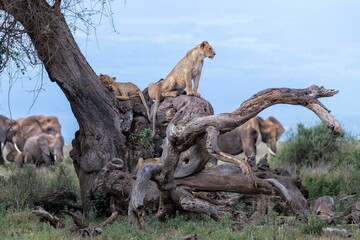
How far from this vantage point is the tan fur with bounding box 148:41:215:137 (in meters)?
13.5

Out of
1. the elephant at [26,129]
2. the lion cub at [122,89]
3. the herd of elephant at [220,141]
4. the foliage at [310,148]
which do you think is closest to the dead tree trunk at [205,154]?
the lion cub at [122,89]

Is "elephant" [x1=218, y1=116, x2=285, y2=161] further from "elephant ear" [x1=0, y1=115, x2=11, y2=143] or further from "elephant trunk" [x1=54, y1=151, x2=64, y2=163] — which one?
"elephant ear" [x1=0, y1=115, x2=11, y2=143]

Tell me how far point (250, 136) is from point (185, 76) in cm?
1252

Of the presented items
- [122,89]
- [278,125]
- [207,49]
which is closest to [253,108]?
[207,49]

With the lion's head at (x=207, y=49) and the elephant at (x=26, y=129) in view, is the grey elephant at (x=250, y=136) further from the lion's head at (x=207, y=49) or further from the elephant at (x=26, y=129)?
the lion's head at (x=207, y=49)

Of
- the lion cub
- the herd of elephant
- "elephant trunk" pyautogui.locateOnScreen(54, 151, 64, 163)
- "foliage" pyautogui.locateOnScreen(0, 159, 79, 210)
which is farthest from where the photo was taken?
the herd of elephant

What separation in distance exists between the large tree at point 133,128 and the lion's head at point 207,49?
3.06 feet

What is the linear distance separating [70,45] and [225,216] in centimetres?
400

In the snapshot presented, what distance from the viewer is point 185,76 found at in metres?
13.5

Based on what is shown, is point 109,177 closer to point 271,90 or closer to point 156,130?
point 156,130

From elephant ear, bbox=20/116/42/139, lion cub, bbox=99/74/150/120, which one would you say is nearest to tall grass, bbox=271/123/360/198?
lion cub, bbox=99/74/150/120

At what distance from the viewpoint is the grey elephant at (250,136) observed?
84.6ft

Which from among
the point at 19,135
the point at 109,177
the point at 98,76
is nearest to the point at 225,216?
the point at 109,177

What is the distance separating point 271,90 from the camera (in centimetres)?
1173
